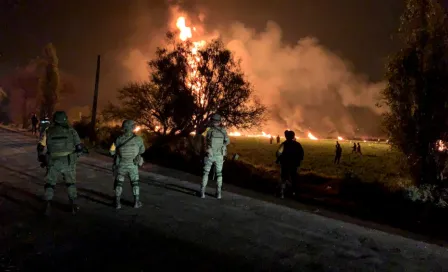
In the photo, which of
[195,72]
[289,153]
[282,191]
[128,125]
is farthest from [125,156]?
[195,72]

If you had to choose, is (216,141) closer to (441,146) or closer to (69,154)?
(69,154)

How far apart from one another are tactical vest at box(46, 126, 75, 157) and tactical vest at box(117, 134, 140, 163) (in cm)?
98

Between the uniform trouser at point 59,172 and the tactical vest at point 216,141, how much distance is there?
11.5ft

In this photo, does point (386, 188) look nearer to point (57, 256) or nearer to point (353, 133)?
point (57, 256)

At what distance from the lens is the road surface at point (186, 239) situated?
4961 mm

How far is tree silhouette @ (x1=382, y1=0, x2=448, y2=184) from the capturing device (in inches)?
559

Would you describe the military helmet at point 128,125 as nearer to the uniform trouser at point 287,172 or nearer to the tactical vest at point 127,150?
the tactical vest at point 127,150

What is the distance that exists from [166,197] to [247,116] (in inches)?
669

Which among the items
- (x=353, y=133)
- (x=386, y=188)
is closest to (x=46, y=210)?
(x=386, y=188)

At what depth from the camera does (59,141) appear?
7074 mm

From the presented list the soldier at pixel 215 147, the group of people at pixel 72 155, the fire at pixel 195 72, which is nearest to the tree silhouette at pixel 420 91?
the soldier at pixel 215 147

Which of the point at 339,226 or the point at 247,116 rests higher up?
the point at 247,116

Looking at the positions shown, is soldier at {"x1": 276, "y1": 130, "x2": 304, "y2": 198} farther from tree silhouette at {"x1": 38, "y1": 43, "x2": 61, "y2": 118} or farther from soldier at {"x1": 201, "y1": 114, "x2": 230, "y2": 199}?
tree silhouette at {"x1": 38, "y1": 43, "x2": 61, "y2": 118}

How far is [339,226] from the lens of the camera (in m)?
8.04
